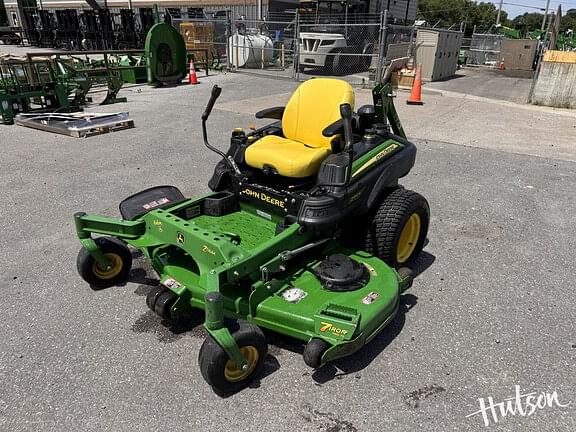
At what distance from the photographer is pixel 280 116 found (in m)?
4.39

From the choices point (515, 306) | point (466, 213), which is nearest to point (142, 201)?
point (515, 306)

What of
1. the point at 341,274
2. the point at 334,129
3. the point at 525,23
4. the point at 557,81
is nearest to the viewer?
the point at 341,274

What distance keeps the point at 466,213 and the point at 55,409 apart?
13.6 feet

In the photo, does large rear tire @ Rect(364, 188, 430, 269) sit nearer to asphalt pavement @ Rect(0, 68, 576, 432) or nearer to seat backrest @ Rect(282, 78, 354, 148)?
asphalt pavement @ Rect(0, 68, 576, 432)

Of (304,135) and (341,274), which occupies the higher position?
(304,135)

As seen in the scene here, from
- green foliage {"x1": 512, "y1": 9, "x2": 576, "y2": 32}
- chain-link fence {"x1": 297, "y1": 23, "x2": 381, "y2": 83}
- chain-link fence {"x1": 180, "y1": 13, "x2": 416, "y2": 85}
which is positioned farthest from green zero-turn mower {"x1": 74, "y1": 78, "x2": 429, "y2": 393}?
green foliage {"x1": 512, "y1": 9, "x2": 576, "y2": 32}

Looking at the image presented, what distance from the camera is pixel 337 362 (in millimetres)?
2766

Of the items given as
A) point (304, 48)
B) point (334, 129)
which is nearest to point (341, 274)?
point (334, 129)

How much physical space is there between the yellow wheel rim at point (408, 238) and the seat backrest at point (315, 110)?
35.9 inches

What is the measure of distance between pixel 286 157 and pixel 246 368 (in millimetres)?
1568

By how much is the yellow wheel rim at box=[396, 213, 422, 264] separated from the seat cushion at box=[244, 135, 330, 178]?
2.90ft

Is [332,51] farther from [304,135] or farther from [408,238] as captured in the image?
[408,238]

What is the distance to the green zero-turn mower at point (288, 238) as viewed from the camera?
100 inches

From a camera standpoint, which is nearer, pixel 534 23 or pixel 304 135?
pixel 304 135
